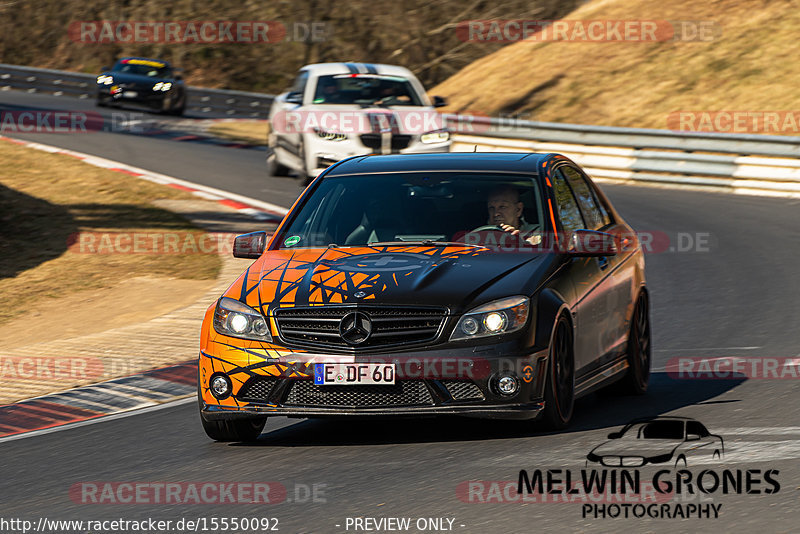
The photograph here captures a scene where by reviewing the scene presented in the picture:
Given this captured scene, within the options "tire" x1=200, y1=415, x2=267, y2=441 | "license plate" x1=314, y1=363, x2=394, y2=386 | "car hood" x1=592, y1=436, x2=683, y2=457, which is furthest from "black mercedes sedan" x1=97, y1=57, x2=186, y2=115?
"car hood" x1=592, y1=436, x2=683, y2=457

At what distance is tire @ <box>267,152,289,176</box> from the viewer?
2319 cm

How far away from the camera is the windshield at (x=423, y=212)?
812 centimetres

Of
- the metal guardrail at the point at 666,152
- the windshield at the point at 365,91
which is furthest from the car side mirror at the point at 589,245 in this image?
the metal guardrail at the point at 666,152

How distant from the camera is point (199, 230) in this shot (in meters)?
18.1

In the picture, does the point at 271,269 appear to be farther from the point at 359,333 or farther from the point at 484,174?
the point at 484,174

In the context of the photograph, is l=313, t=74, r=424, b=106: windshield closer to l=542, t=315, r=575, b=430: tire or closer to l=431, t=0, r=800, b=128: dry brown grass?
l=431, t=0, r=800, b=128: dry brown grass

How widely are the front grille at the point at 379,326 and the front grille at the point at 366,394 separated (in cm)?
22

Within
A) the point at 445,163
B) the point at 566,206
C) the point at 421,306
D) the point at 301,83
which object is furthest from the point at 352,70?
the point at 421,306

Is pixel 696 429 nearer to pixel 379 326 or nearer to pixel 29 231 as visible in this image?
pixel 379 326

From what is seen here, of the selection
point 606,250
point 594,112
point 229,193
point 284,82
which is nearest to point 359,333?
point 606,250

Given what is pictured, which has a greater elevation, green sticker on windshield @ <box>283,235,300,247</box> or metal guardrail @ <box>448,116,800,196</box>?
green sticker on windshield @ <box>283,235,300,247</box>

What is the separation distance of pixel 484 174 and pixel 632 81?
26.6 m

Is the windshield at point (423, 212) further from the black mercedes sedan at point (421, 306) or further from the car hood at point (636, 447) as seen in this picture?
the car hood at point (636, 447)

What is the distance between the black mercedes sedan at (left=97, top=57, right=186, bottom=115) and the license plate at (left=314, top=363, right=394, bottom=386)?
29.2m
